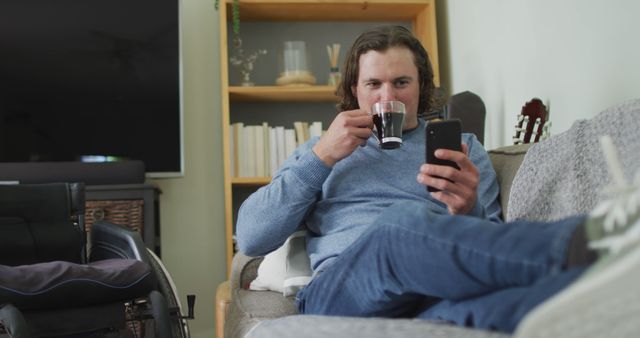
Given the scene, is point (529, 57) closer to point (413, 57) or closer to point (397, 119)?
point (413, 57)

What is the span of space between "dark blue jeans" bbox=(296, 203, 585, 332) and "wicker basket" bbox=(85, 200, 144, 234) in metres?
1.53

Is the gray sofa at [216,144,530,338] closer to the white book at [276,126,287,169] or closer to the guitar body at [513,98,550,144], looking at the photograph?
the guitar body at [513,98,550,144]

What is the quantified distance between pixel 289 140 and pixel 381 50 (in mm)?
1352

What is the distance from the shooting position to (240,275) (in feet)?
6.04

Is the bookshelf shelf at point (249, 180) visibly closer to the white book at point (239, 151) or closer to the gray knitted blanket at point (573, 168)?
the white book at point (239, 151)

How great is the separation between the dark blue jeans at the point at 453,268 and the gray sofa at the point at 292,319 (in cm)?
5

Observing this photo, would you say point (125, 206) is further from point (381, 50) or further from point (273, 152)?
point (381, 50)

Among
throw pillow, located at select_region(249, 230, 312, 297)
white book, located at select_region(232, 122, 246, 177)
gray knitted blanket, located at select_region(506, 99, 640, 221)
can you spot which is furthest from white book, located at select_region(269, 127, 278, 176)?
Result: gray knitted blanket, located at select_region(506, 99, 640, 221)

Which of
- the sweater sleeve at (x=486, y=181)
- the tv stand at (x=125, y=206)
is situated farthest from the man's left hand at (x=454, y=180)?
the tv stand at (x=125, y=206)

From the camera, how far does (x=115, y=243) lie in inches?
81.9

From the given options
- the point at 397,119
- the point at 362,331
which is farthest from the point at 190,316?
the point at 362,331

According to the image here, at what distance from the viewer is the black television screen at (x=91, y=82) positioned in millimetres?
2895

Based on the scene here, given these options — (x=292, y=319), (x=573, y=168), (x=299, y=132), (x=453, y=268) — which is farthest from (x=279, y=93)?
(x=453, y=268)

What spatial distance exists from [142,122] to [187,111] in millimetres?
245
